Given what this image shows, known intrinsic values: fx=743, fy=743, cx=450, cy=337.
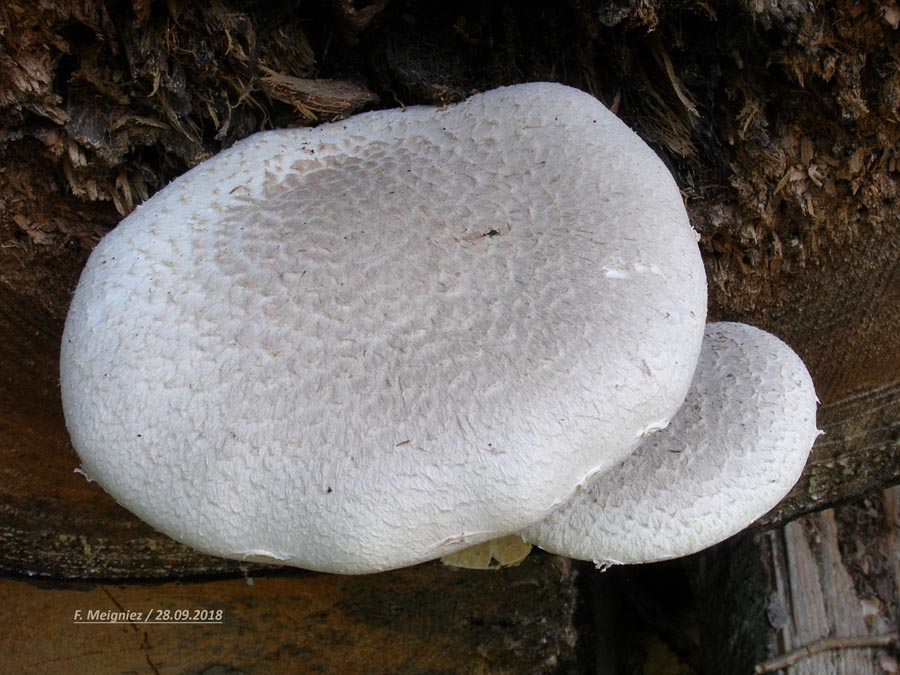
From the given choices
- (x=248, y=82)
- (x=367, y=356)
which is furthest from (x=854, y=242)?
(x=248, y=82)

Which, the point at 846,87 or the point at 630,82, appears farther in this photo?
A: the point at 630,82

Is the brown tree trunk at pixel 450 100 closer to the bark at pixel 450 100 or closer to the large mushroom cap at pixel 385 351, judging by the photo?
the bark at pixel 450 100

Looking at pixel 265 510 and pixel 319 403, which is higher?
pixel 319 403

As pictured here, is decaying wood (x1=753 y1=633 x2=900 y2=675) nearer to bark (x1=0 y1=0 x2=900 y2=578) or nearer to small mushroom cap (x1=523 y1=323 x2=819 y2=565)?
bark (x1=0 y1=0 x2=900 y2=578)

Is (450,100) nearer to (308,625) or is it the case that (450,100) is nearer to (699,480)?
(699,480)

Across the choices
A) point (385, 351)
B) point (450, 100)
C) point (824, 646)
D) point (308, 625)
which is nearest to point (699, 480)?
point (385, 351)

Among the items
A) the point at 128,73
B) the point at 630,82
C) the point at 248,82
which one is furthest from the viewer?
the point at 630,82

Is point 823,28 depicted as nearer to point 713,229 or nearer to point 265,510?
point 713,229
